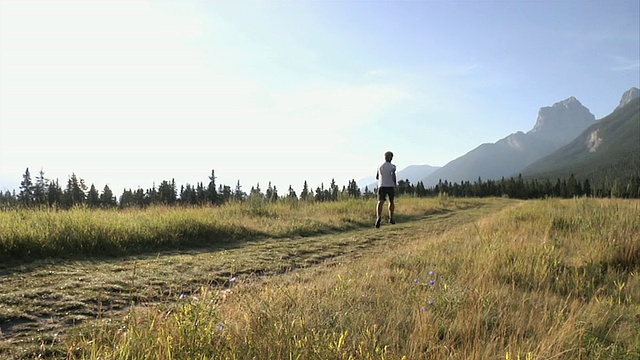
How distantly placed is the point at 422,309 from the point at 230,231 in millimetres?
7639

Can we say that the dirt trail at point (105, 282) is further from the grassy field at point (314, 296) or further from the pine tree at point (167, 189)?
the pine tree at point (167, 189)

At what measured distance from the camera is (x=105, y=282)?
14.6ft

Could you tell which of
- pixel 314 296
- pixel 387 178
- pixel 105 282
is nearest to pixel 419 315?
pixel 314 296

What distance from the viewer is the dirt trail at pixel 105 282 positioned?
9.45 ft

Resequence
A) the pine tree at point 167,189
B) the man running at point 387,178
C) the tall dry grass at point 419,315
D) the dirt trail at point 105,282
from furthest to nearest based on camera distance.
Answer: the pine tree at point 167,189 < the man running at point 387,178 < the dirt trail at point 105,282 < the tall dry grass at point 419,315

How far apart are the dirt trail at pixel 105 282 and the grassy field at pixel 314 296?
21mm

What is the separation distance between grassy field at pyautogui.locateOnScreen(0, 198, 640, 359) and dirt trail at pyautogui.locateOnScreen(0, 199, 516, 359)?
0.02 meters

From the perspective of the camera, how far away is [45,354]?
2445 mm


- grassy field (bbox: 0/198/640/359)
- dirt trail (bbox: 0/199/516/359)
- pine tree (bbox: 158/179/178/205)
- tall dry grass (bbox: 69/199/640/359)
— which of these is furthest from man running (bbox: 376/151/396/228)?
pine tree (bbox: 158/179/178/205)

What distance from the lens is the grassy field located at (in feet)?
7.38

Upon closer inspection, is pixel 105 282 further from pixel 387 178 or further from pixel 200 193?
pixel 200 193

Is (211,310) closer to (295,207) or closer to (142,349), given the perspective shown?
(142,349)

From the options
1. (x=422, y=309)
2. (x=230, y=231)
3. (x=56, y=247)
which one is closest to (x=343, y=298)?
(x=422, y=309)

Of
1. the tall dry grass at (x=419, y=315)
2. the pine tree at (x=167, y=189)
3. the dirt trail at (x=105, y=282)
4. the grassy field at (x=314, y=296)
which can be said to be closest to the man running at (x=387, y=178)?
the grassy field at (x=314, y=296)
